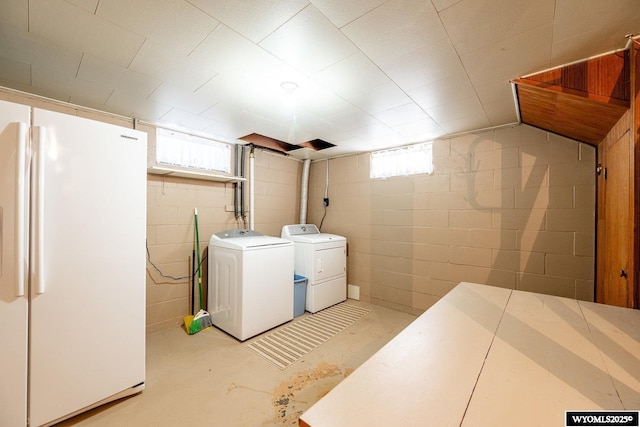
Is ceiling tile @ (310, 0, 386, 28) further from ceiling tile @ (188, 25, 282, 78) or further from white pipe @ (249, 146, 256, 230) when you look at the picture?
white pipe @ (249, 146, 256, 230)

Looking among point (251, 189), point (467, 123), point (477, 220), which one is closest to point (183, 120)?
point (251, 189)

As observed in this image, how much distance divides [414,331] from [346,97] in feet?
5.65

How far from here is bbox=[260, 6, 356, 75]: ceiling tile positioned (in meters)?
1.21

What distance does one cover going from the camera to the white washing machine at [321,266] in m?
3.18

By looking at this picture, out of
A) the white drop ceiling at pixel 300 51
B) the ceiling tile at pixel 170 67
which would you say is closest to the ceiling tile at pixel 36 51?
the white drop ceiling at pixel 300 51

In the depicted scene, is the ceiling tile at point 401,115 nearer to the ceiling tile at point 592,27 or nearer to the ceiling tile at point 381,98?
the ceiling tile at point 381,98

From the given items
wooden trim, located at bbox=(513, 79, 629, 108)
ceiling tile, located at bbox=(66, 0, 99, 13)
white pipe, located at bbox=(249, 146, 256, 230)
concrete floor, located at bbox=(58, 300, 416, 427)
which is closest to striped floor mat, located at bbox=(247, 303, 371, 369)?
concrete floor, located at bbox=(58, 300, 416, 427)

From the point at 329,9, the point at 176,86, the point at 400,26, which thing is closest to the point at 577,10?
the point at 400,26

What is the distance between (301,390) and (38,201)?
199 centimetres

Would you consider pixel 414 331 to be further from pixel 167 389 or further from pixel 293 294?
pixel 293 294

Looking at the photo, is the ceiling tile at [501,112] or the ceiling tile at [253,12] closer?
the ceiling tile at [253,12]

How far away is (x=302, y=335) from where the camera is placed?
2.60 m

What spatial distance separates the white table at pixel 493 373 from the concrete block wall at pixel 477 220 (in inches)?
47.0

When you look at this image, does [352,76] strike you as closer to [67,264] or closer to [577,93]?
[577,93]
